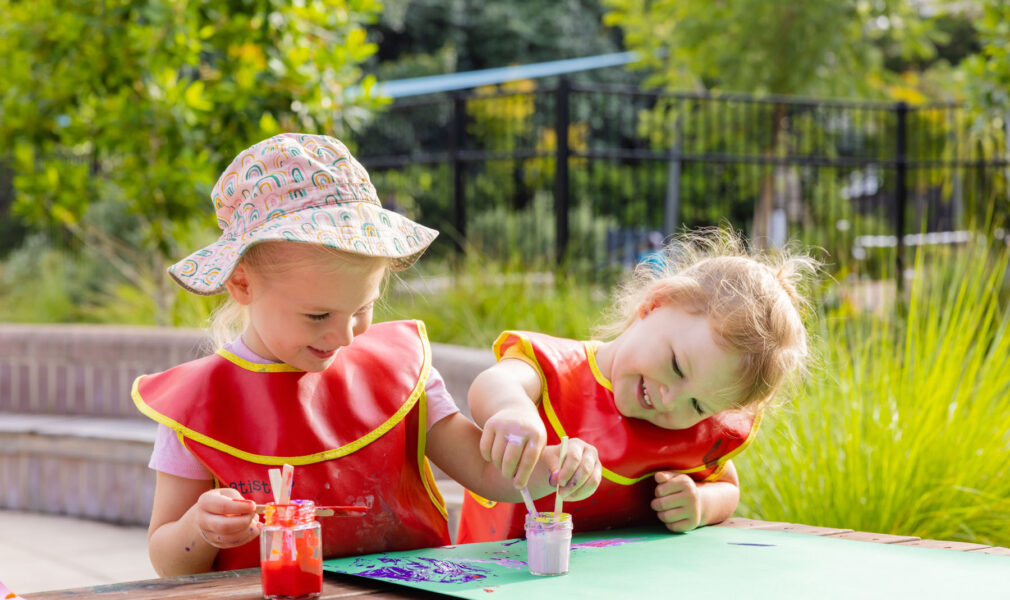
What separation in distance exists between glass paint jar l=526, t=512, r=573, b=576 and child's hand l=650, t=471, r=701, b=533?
0.44m

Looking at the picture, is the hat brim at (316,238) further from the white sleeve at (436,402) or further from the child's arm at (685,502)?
the child's arm at (685,502)

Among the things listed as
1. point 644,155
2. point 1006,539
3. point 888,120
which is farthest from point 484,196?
point 1006,539

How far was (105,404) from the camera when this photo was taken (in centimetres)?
532

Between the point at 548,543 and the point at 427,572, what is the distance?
0.17m

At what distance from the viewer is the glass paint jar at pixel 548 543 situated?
4.60 feet

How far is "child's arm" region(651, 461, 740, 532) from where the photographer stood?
1821 millimetres

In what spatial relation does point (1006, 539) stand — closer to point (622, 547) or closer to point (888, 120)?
point (622, 547)

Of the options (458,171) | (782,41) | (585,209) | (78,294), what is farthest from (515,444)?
(782,41)

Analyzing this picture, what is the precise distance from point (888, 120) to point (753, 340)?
13.1m

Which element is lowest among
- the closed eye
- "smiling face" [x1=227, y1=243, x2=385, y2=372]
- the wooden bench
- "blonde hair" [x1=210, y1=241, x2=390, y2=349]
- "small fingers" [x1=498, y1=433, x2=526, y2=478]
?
the wooden bench

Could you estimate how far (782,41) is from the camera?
1053 cm

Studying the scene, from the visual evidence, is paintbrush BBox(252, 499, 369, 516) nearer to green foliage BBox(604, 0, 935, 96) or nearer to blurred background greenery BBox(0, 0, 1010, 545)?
blurred background greenery BBox(0, 0, 1010, 545)

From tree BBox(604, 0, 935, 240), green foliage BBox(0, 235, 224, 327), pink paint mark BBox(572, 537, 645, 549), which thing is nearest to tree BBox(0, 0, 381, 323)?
green foliage BBox(0, 235, 224, 327)

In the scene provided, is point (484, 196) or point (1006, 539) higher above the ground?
point (484, 196)
